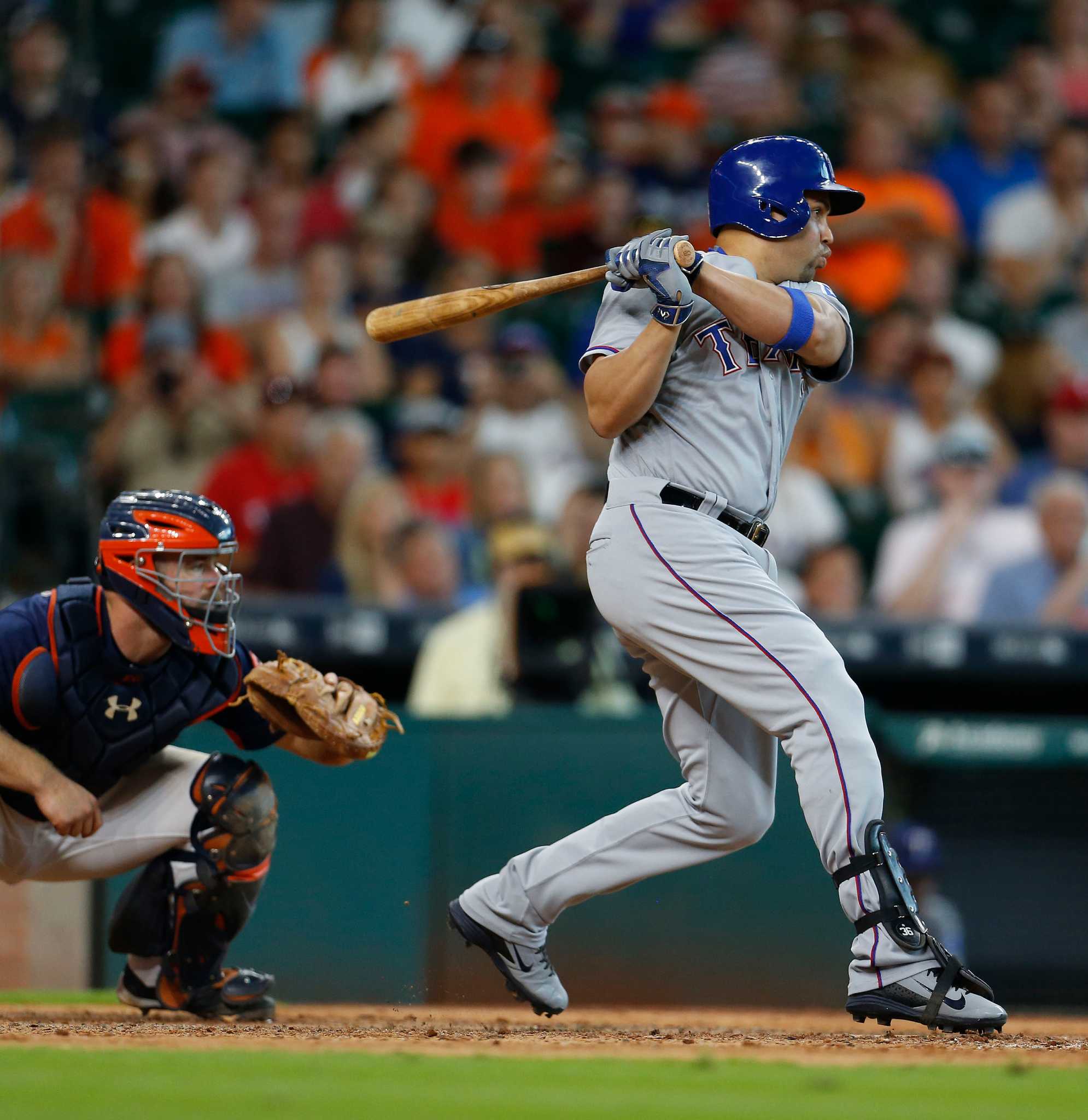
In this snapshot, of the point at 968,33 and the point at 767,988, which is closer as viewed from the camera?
the point at 767,988

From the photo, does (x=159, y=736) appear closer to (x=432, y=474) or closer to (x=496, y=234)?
(x=432, y=474)

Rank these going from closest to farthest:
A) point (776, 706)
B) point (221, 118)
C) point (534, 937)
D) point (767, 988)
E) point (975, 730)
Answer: point (776, 706), point (534, 937), point (767, 988), point (975, 730), point (221, 118)

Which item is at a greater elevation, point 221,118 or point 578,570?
point 221,118

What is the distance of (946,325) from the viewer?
26.8 feet

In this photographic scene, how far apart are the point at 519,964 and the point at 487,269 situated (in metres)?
5.07

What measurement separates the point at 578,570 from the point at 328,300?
2639 mm

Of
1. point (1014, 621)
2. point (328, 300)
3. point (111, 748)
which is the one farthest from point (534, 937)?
point (328, 300)

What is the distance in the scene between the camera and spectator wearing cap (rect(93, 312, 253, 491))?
7387 mm

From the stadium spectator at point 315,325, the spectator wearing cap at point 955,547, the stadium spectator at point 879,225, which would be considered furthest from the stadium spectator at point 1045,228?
the stadium spectator at point 315,325

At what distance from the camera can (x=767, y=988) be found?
17.8 ft

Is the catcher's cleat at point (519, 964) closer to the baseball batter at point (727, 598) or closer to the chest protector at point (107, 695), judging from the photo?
the baseball batter at point (727, 598)

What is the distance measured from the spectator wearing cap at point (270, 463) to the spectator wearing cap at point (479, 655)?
4.69 feet

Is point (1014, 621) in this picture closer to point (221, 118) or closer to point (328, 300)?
point (328, 300)

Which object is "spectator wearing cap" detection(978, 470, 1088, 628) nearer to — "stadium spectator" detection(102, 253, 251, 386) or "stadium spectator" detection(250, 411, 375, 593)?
"stadium spectator" detection(250, 411, 375, 593)
